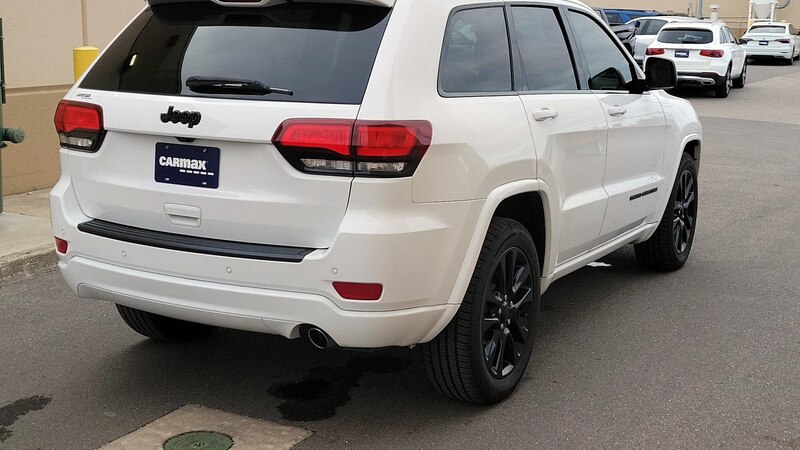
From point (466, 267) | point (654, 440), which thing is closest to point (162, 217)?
point (466, 267)

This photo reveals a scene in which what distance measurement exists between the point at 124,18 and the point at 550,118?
272 inches

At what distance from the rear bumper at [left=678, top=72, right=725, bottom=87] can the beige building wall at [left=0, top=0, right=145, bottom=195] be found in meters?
15.5

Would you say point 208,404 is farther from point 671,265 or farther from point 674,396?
point 671,265

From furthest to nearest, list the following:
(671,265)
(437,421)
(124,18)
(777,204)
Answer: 1. (124,18)
2. (777,204)
3. (671,265)
4. (437,421)

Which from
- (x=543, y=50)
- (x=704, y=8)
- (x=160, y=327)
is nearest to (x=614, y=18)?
(x=704, y=8)

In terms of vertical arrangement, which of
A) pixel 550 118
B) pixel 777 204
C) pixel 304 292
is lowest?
pixel 777 204

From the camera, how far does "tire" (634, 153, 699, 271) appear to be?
6.54 m

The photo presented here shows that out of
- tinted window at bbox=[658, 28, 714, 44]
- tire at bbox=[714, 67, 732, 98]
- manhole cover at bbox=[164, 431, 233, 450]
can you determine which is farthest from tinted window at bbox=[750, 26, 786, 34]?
manhole cover at bbox=[164, 431, 233, 450]

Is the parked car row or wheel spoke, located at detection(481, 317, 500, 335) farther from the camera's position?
the parked car row

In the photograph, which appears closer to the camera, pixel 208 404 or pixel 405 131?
pixel 405 131

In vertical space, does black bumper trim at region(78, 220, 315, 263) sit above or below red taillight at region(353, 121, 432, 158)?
below

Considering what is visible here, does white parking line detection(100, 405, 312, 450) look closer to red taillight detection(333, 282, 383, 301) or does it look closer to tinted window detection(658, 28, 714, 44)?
red taillight detection(333, 282, 383, 301)

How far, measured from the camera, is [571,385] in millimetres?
4648

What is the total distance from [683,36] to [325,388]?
1972 cm
